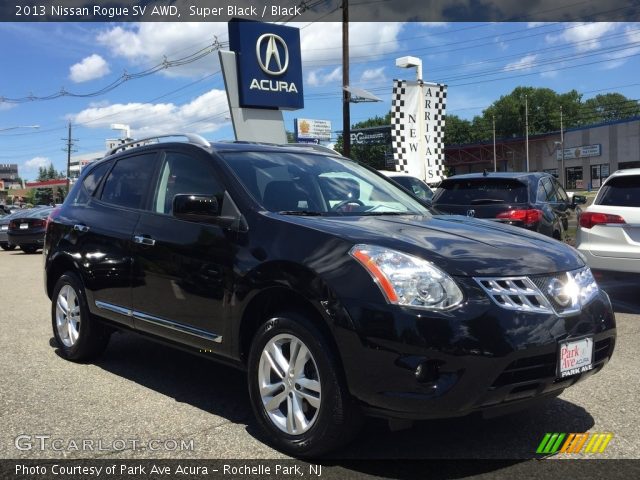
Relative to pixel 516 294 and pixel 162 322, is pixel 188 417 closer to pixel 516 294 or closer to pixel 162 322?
pixel 162 322

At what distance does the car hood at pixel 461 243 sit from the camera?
3.04 metres

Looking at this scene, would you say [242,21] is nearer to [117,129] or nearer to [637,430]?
[637,430]

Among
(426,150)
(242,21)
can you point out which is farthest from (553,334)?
(426,150)

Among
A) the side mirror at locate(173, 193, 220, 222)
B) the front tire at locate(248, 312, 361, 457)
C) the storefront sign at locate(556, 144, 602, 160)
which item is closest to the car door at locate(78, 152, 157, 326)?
the side mirror at locate(173, 193, 220, 222)

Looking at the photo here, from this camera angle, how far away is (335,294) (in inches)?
119

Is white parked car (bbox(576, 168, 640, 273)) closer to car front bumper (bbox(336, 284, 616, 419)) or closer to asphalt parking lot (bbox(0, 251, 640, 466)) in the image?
asphalt parking lot (bbox(0, 251, 640, 466))

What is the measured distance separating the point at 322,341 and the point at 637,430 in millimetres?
2009

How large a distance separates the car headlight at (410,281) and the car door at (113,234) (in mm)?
2223

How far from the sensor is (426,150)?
706 inches

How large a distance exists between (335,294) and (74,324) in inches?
126

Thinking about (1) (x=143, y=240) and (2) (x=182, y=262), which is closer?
(2) (x=182, y=262)

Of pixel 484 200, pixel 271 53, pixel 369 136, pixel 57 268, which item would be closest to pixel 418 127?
pixel 271 53

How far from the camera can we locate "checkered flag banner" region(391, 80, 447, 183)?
17.4 meters

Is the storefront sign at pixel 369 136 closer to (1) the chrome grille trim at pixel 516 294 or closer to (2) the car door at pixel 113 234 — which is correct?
(2) the car door at pixel 113 234
